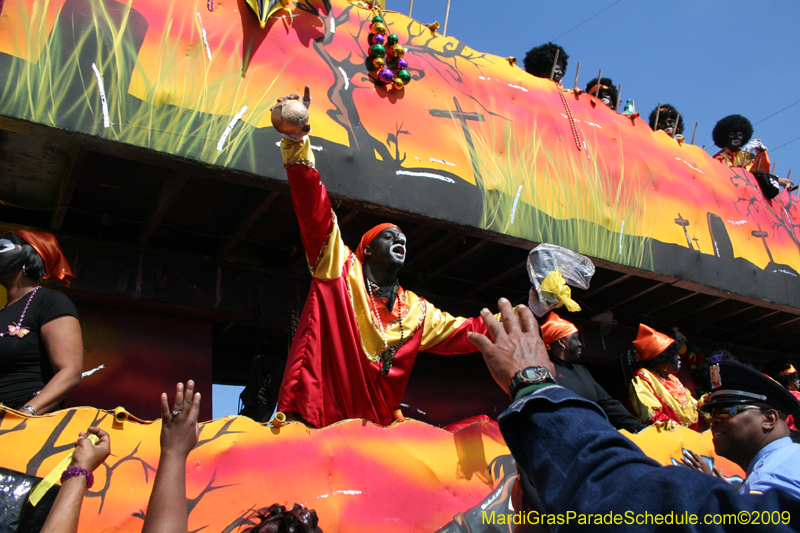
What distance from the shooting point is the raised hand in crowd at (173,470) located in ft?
4.64

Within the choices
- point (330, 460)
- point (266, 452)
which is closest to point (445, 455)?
point (330, 460)

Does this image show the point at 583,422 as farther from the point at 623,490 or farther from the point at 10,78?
the point at 10,78

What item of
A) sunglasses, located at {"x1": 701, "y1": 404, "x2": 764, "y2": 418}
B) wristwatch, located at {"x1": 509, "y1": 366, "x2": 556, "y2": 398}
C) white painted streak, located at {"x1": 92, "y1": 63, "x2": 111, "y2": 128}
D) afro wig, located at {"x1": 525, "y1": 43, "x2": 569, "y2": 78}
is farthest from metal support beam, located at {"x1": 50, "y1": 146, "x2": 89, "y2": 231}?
afro wig, located at {"x1": 525, "y1": 43, "x2": 569, "y2": 78}

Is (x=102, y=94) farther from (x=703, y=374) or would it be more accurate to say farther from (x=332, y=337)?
(x=703, y=374)

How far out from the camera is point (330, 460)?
2.17 metres

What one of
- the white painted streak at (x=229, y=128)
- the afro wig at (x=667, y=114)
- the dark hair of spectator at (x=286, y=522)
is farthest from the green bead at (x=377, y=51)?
the afro wig at (x=667, y=114)

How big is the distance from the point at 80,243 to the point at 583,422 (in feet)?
12.6

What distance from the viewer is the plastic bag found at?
307 centimetres

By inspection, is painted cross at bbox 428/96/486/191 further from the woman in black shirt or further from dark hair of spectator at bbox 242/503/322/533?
dark hair of spectator at bbox 242/503/322/533

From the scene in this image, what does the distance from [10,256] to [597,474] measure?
9.30 feet

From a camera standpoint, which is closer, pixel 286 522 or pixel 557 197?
pixel 286 522

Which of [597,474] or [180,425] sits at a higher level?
[180,425]

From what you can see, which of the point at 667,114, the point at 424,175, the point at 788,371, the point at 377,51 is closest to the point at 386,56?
the point at 377,51

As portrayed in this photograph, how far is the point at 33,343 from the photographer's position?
2.40m
